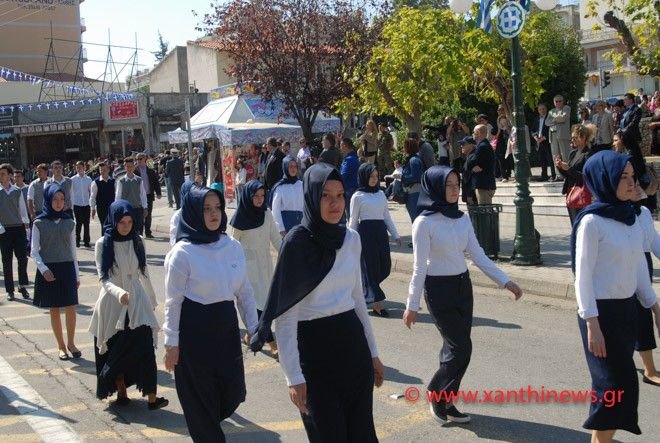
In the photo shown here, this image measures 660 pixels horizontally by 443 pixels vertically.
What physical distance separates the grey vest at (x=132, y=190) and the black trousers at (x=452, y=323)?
10.6m

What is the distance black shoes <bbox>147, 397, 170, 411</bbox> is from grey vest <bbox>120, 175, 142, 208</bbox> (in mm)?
9180

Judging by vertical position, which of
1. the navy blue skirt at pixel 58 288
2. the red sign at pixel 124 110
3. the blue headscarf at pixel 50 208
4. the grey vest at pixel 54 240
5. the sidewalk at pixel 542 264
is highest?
the red sign at pixel 124 110

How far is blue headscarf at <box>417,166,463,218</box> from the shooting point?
5.79 m

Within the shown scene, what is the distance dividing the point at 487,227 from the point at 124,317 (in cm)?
668

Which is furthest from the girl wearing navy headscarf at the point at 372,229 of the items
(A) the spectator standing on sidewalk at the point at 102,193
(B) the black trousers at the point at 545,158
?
(B) the black trousers at the point at 545,158

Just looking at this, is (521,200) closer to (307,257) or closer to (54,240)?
(54,240)

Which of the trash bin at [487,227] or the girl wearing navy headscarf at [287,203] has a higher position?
the girl wearing navy headscarf at [287,203]

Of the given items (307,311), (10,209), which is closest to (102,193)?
(10,209)

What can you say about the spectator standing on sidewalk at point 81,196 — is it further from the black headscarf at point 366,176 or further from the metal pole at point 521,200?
the metal pole at point 521,200

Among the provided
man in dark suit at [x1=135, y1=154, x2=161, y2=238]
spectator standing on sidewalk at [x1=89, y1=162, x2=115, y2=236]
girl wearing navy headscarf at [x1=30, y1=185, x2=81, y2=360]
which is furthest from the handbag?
man in dark suit at [x1=135, y1=154, x2=161, y2=238]

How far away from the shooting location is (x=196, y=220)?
4.90m

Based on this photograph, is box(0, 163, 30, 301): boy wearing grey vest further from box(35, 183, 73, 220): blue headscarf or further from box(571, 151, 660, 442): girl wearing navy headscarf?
box(571, 151, 660, 442): girl wearing navy headscarf

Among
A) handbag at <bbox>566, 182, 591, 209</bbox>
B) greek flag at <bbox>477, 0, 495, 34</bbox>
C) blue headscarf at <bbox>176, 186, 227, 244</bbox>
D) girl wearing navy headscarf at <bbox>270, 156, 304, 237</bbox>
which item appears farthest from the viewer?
greek flag at <bbox>477, 0, 495, 34</bbox>

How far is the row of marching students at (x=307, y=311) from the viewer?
3986 millimetres
